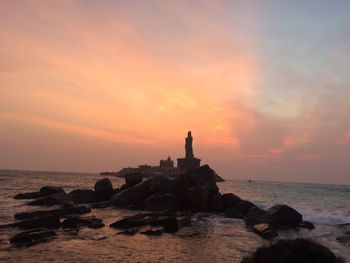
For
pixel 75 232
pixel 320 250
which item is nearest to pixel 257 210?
pixel 75 232

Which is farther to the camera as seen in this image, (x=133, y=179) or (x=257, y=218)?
(x=133, y=179)

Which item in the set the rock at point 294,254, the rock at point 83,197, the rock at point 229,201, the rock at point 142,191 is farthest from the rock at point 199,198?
the rock at point 294,254

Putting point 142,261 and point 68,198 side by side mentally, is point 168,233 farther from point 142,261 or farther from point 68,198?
point 68,198

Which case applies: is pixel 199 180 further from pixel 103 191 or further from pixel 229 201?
pixel 103 191

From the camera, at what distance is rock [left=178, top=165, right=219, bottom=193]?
4747 cm

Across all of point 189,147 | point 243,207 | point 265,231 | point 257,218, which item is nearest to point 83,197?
point 243,207

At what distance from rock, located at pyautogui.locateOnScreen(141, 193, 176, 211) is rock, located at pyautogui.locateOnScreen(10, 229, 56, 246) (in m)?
19.3

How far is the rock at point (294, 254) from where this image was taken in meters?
10.2

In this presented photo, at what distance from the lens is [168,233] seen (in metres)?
27.1

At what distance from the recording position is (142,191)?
1909 inches

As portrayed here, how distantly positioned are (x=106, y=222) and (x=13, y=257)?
45.0 feet

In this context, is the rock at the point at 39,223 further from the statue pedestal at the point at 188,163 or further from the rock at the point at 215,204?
the statue pedestal at the point at 188,163

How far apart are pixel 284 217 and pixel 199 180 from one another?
14.9 m

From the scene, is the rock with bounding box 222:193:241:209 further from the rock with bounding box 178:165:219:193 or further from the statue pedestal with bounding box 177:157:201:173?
the statue pedestal with bounding box 177:157:201:173
